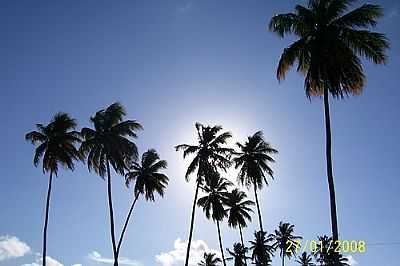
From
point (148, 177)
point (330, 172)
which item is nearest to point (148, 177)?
point (148, 177)

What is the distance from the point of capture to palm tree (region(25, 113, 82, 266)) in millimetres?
42562

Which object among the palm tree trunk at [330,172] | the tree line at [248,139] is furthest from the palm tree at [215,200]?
the palm tree trunk at [330,172]

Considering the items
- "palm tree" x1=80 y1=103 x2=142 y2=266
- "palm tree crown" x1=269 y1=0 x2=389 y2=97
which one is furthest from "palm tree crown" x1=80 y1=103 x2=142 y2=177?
"palm tree crown" x1=269 y1=0 x2=389 y2=97

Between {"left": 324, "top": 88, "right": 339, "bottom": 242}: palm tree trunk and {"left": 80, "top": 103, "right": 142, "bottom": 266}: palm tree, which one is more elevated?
{"left": 80, "top": 103, "right": 142, "bottom": 266}: palm tree

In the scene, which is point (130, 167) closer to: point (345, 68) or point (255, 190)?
point (255, 190)

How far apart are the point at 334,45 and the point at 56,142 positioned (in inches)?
1090

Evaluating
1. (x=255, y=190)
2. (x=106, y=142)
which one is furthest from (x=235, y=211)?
(x=106, y=142)

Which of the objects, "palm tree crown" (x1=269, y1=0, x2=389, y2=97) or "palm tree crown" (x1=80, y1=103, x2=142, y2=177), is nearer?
"palm tree crown" (x1=269, y1=0, x2=389, y2=97)

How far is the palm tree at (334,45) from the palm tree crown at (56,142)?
24.8 metres

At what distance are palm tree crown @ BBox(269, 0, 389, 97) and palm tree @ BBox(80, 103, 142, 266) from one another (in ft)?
70.5

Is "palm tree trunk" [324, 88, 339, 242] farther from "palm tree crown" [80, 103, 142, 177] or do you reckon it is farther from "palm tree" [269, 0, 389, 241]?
"palm tree crown" [80, 103, 142, 177]

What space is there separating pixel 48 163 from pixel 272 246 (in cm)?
3910

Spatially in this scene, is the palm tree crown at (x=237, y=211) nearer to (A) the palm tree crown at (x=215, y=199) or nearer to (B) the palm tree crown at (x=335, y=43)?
(A) the palm tree crown at (x=215, y=199)

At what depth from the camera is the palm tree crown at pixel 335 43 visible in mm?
25141
